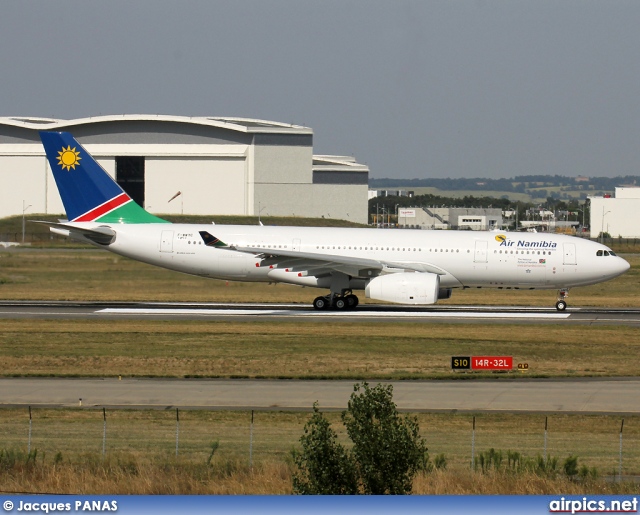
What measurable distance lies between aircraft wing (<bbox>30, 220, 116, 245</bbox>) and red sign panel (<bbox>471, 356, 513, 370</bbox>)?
73.1 feet

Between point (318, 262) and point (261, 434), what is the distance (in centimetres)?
2323

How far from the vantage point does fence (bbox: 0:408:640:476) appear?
18953 mm

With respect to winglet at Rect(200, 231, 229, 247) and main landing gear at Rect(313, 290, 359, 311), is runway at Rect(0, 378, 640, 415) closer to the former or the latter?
winglet at Rect(200, 231, 229, 247)

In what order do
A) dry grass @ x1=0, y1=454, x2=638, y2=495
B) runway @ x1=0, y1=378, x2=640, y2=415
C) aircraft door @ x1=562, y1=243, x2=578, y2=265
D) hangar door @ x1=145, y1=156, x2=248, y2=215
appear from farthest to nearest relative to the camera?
hangar door @ x1=145, y1=156, x2=248, y2=215
aircraft door @ x1=562, y1=243, x2=578, y2=265
runway @ x1=0, y1=378, x2=640, y2=415
dry grass @ x1=0, y1=454, x2=638, y2=495

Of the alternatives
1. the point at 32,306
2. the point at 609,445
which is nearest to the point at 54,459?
the point at 609,445

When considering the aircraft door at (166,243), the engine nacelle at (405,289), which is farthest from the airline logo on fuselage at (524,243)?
the aircraft door at (166,243)

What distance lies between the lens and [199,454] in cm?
1872

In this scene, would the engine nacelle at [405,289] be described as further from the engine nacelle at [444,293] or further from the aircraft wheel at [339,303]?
the aircraft wheel at [339,303]

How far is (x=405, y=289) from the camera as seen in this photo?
42.4 meters

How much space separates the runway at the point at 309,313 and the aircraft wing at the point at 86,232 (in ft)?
11.1

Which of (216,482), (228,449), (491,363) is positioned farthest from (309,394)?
(216,482)

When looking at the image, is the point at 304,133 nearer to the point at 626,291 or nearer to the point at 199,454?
the point at 626,291

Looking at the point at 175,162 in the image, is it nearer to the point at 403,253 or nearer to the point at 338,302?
the point at 338,302

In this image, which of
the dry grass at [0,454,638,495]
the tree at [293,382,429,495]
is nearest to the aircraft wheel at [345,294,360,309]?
the dry grass at [0,454,638,495]
